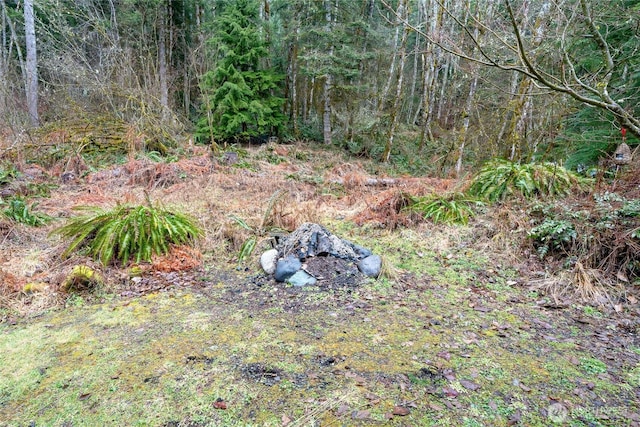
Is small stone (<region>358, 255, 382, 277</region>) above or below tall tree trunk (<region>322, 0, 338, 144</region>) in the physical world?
below

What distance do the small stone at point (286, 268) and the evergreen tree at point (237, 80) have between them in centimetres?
772

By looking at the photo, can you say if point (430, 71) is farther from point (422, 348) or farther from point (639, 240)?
point (422, 348)

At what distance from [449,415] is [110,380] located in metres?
2.03

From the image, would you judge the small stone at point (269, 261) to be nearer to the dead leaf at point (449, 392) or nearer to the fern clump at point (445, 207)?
the dead leaf at point (449, 392)

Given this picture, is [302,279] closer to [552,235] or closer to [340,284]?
[340,284]

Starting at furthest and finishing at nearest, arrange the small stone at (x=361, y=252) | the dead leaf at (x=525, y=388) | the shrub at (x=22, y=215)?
the shrub at (x=22, y=215) → the small stone at (x=361, y=252) → the dead leaf at (x=525, y=388)

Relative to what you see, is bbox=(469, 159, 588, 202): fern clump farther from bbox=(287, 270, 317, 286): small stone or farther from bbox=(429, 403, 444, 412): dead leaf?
bbox=(429, 403, 444, 412): dead leaf

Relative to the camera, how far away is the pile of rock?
11.7 feet

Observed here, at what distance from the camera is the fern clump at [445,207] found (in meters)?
4.95

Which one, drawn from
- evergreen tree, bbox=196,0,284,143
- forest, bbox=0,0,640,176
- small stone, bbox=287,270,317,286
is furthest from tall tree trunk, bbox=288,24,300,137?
small stone, bbox=287,270,317,286

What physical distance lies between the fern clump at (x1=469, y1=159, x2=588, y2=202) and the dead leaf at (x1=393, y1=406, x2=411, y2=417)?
12.9 feet

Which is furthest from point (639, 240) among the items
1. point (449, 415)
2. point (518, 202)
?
point (449, 415)

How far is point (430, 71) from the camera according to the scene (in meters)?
13.5

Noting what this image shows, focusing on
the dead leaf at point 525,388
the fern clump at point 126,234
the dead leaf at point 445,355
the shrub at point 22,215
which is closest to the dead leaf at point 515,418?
the dead leaf at point 525,388
